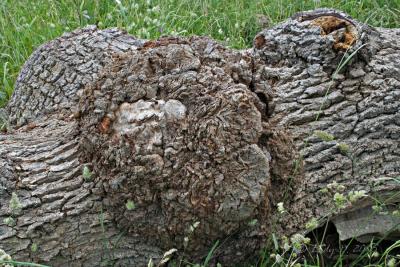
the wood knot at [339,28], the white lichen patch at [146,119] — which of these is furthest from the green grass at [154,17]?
the white lichen patch at [146,119]

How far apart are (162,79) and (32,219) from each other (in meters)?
0.69

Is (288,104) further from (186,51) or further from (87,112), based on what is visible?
(87,112)

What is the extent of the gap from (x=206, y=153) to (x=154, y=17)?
2238 mm

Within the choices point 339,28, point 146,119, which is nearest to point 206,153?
point 146,119

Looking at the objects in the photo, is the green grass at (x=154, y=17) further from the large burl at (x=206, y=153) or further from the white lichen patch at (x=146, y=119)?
the white lichen patch at (x=146, y=119)

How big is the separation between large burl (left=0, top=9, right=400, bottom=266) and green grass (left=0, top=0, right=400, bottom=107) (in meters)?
1.43

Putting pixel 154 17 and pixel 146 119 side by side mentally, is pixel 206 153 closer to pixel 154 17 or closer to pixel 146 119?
pixel 146 119

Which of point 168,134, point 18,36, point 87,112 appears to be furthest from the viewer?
point 18,36

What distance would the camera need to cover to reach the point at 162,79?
8.00 ft

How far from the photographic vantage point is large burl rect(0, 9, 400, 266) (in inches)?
92.3

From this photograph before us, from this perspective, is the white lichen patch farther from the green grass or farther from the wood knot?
the green grass

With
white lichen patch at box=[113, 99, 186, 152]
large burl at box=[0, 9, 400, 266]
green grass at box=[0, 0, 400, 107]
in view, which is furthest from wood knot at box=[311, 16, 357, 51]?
green grass at box=[0, 0, 400, 107]

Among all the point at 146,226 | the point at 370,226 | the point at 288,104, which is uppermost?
the point at 288,104

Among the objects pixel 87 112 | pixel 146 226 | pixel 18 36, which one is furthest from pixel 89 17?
pixel 146 226
